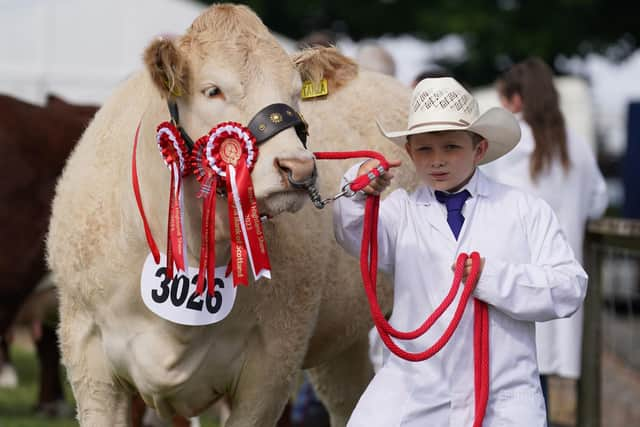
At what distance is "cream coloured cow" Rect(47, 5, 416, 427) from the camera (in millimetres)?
3764

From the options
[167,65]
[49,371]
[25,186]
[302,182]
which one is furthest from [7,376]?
[302,182]

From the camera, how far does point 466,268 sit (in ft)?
12.4

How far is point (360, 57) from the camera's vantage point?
26.1 feet

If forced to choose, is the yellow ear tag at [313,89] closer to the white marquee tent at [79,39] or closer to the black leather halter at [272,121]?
the black leather halter at [272,121]

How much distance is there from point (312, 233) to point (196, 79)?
106 centimetres

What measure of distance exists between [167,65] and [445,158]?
3.25 feet

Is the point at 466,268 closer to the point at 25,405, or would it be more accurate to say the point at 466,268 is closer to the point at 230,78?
the point at 230,78

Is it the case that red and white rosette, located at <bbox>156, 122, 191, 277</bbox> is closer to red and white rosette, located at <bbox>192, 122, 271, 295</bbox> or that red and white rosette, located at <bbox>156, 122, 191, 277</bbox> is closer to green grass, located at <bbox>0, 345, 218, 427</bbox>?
red and white rosette, located at <bbox>192, 122, 271, 295</bbox>

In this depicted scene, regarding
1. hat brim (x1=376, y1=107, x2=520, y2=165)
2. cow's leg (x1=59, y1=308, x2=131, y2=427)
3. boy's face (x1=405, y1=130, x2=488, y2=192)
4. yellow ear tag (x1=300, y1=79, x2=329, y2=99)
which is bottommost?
cow's leg (x1=59, y1=308, x2=131, y2=427)

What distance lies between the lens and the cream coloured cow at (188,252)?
12.3 feet

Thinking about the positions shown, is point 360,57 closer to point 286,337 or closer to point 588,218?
point 588,218

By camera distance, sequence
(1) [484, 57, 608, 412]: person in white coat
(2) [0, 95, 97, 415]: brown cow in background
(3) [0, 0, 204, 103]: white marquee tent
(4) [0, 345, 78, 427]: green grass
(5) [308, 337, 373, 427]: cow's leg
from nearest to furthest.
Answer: (5) [308, 337, 373, 427]: cow's leg, (1) [484, 57, 608, 412]: person in white coat, (2) [0, 95, 97, 415]: brown cow in background, (4) [0, 345, 78, 427]: green grass, (3) [0, 0, 204, 103]: white marquee tent

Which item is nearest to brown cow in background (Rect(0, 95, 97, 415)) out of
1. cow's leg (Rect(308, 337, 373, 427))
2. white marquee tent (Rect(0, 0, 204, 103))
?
cow's leg (Rect(308, 337, 373, 427))

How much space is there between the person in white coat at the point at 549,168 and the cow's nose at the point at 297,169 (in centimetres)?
335
